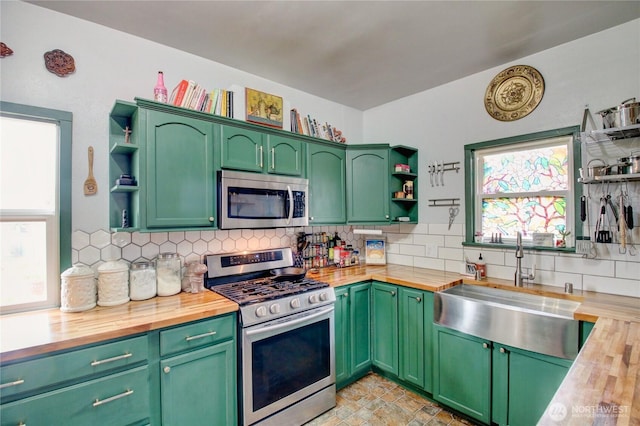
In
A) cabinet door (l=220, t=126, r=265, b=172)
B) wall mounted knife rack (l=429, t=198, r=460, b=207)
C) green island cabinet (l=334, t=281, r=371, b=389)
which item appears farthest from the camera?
wall mounted knife rack (l=429, t=198, r=460, b=207)

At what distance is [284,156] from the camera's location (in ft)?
8.04

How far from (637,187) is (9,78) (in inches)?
152

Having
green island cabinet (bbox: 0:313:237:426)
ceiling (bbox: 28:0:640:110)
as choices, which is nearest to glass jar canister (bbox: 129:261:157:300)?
green island cabinet (bbox: 0:313:237:426)

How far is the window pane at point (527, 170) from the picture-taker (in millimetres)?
2279

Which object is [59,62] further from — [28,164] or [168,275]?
[168,275]

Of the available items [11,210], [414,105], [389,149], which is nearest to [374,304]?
[389,149]

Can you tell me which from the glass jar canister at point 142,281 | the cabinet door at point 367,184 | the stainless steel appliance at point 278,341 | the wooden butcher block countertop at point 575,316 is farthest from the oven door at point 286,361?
the cabinet door at point 367,184

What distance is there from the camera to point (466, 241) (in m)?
2.71

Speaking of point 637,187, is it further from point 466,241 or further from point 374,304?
point 374,304

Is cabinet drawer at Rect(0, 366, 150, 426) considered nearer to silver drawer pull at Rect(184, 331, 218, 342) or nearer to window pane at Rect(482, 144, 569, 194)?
silver drawer pull at Rect(184, 331, 218, 342)

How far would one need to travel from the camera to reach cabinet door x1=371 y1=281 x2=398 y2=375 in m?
2.54

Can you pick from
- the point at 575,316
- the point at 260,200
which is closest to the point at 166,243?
the point at 260,200

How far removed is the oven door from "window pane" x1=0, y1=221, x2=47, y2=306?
127cm

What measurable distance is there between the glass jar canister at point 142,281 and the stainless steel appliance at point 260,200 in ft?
1.77
